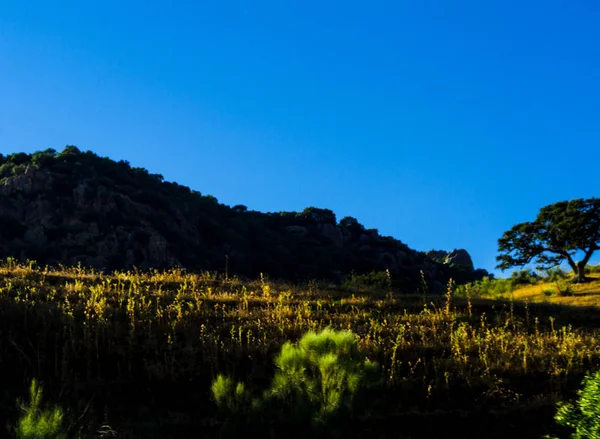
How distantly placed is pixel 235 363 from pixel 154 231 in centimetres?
4692

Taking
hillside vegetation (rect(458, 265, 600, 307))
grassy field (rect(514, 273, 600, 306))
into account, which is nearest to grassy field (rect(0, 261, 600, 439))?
hillside vegetation (rect(458, 265, 600, 307))

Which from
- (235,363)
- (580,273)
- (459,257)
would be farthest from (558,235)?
(459,257)

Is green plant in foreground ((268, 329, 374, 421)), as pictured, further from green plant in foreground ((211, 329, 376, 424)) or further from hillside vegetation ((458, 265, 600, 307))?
hillside vegetation ((458, 265, 600, 307))

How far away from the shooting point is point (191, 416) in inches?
270

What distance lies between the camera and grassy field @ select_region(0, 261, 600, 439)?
6891mm

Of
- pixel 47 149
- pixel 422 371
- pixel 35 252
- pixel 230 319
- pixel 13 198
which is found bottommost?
pixel 422 371

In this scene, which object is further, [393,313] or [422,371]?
[393,313]

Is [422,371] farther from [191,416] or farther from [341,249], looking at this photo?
[341,249]

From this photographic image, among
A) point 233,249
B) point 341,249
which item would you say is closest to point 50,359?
point 233,249

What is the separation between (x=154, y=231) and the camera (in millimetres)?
53062

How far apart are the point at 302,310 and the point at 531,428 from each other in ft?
17.1

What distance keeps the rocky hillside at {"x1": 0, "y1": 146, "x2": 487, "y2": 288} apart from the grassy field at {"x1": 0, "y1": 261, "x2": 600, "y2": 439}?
102ft

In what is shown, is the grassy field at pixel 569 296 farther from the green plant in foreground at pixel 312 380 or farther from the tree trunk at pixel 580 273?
the green plant in foreground at pixel 312 380

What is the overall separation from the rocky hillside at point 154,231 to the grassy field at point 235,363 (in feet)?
102
